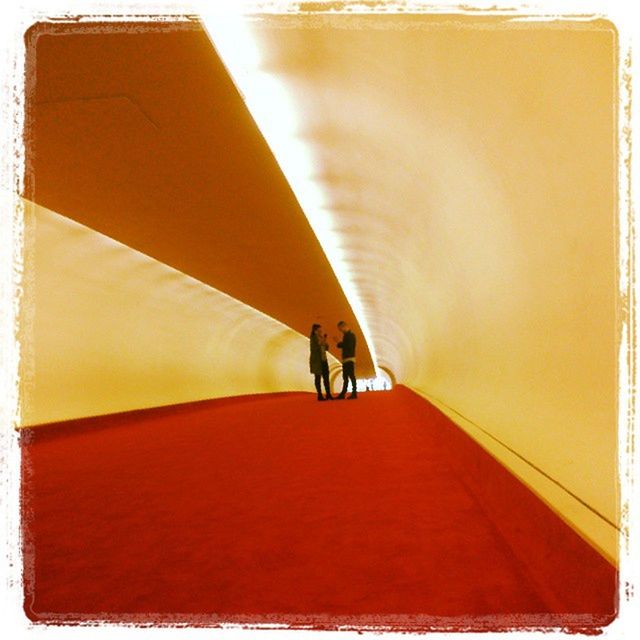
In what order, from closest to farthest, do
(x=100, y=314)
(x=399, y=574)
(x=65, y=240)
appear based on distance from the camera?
(x=399, y=574)
(x=65, y=240)
(x=100, y=314)

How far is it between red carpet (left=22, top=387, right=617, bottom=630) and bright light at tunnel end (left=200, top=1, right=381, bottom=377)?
261cm

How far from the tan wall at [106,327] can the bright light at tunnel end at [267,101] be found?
321 cm

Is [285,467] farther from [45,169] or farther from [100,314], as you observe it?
[100,314]

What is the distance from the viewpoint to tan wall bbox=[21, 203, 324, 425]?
32.4 feet

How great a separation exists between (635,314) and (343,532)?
2.05 meters

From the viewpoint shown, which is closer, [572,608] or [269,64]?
[572,608]

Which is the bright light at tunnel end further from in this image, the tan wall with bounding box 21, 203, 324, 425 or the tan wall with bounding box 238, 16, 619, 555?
the tan wall with bounding box 21, 203, 324, 425

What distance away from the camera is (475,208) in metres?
4.21

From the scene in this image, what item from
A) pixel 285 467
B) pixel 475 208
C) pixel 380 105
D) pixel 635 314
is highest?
pixel 380 105

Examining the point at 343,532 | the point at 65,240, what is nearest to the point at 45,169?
the point at 65,240

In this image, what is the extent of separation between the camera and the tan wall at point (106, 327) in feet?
32.4

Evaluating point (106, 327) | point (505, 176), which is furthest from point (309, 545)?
point (106, 327)

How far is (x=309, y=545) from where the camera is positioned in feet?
10.7

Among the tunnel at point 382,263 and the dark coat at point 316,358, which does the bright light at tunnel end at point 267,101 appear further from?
the dark coat at point 316,358
